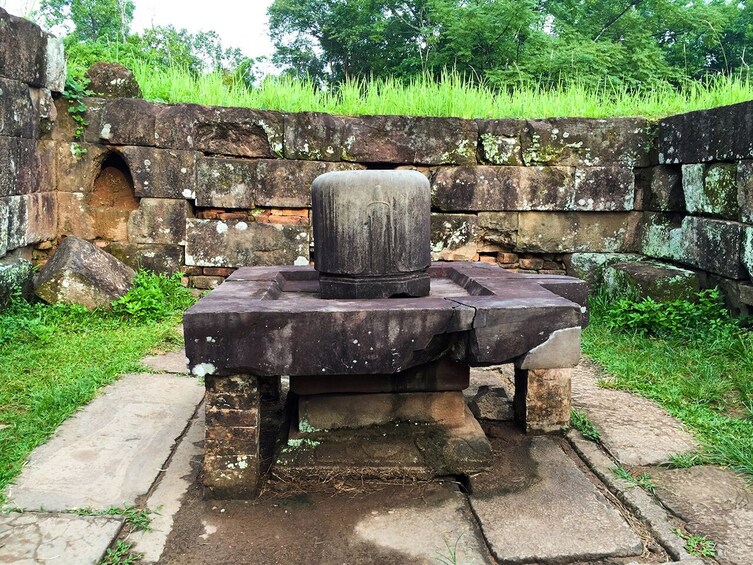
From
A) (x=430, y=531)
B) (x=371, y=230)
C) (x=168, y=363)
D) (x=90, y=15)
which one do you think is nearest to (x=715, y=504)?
(x=430, y=531)

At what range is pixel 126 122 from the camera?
616 centimetres

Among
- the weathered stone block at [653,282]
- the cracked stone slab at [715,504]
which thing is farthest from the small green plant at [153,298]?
the cracked stone slab at [715,504]

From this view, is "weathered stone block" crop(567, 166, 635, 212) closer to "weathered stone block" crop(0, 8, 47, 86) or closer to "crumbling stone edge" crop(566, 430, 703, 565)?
"crumbling stone edge" crop(566, 430, 703, 565)

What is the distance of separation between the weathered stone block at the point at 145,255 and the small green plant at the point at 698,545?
17.1 ft

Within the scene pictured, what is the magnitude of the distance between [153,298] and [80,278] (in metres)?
0.64

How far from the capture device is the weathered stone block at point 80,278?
5492 millimetres

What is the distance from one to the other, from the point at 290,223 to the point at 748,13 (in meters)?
17.1

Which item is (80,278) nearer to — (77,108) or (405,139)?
(77,108)

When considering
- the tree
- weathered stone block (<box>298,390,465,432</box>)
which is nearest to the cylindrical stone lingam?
weathered stone block (<box>298,390,465,432</box>)

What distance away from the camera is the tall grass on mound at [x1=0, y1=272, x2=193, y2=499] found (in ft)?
11.2

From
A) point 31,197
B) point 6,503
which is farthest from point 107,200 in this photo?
point 6,503

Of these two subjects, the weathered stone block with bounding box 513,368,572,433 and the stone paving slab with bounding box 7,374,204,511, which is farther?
the weathered stone block with bounding box 513,368,572,433

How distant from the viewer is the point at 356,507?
2625mm

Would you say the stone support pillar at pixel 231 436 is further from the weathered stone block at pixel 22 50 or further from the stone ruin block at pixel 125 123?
the stone ruin block at pixel 125 123
